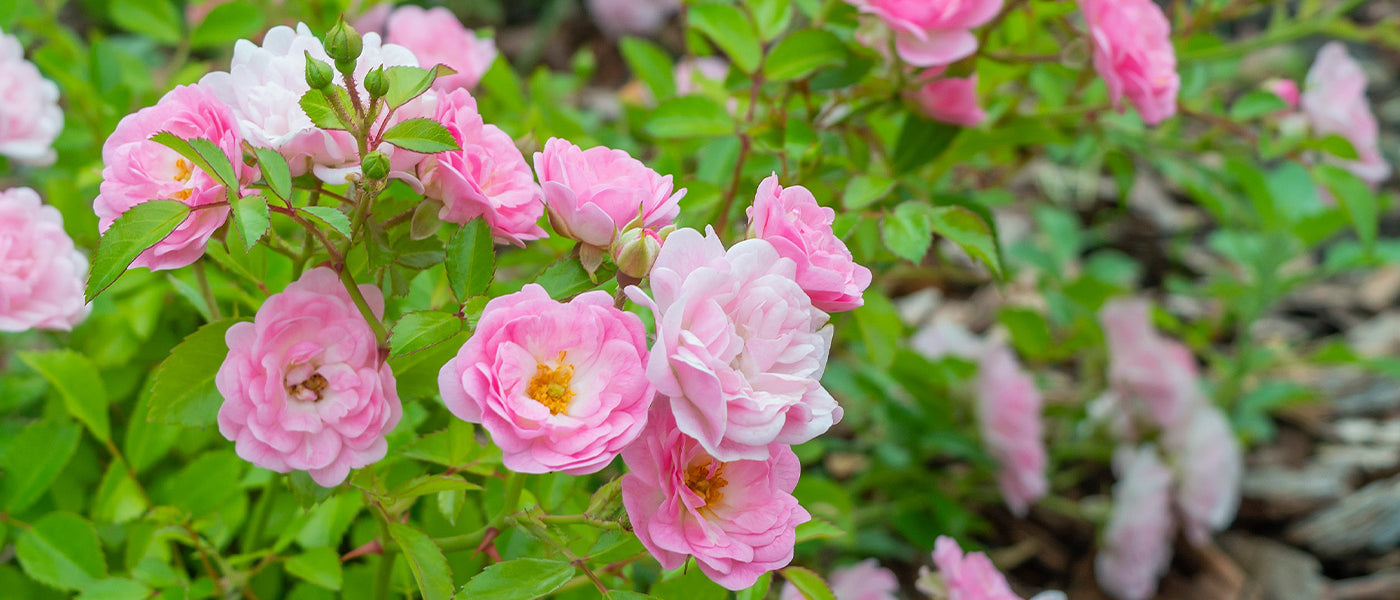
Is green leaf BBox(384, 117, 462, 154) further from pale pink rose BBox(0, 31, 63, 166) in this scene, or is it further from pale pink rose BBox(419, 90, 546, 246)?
pale pink rose BBox(0, 31, 63, 166)

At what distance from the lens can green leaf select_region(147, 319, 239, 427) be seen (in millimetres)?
604

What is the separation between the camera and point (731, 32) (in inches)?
37.8

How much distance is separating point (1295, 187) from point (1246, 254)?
8.2 inches

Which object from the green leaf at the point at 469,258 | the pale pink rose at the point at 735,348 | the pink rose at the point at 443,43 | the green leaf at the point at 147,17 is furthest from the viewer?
the green leaf at the point at 147,17

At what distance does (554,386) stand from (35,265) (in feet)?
1.63

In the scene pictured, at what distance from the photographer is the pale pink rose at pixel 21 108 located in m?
0.85

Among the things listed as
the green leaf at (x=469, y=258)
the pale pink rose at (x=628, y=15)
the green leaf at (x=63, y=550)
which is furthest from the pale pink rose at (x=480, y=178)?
the pale pink rose at (x=628, y=15)

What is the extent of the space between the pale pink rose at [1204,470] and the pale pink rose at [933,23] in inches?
35.0

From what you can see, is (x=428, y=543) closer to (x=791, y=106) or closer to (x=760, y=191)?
(x=760, y=191)

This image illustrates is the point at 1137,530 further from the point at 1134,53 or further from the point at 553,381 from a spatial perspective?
the point at 553,381

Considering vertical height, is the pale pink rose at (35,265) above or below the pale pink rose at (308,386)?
below

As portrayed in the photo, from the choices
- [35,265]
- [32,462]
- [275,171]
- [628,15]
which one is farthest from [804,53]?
[628,15]

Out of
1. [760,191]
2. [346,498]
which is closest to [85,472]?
[346,498]

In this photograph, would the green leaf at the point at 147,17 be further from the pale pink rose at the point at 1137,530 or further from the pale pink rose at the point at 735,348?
the pale pink rose at the point at 1137,530
